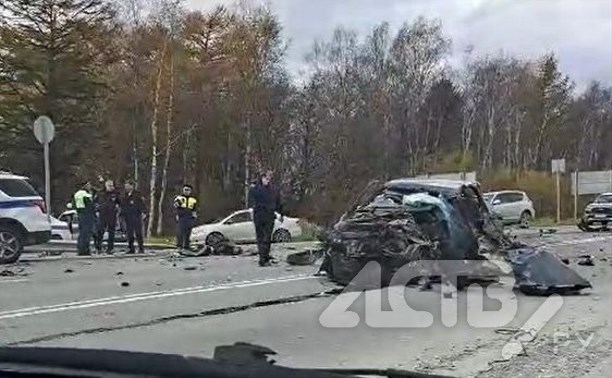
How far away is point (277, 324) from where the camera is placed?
979 cm

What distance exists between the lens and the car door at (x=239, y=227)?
30.6m

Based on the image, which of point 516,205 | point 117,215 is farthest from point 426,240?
point 516,205

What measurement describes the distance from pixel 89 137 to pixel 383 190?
2802 cm

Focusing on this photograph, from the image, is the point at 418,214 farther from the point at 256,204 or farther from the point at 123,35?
the point at 123,35

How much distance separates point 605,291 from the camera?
45.2 feet

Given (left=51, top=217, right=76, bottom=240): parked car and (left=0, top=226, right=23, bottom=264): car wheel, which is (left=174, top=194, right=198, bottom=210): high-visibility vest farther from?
(left=51, top=217, right=76, bottom=240): parked car

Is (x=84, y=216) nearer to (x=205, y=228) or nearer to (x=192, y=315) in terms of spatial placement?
(x=192, y=315)

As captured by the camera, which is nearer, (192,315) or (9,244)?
(192,315)

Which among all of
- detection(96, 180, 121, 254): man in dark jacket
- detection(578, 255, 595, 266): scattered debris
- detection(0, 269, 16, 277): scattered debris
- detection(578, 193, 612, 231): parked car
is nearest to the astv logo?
detection(578, 255, 595, 266): scattered debris

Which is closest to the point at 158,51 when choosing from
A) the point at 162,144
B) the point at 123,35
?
the point at 123,35

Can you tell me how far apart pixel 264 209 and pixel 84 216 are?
4.64 m

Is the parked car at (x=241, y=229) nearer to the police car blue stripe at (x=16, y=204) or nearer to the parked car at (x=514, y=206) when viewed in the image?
the parked car at (x=514, y=206)

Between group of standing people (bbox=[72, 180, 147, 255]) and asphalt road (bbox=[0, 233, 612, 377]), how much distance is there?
421 cm

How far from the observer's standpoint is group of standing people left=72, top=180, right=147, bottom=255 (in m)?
19.5
